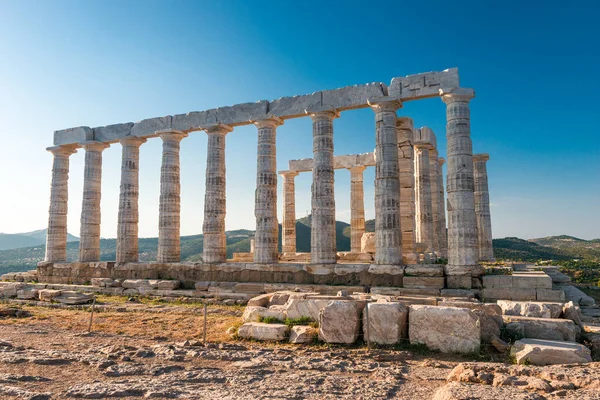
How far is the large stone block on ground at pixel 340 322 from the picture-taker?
36.0 ft

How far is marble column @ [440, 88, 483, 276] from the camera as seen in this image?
59.9ft

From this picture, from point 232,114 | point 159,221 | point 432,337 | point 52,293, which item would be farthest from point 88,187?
point 432,337

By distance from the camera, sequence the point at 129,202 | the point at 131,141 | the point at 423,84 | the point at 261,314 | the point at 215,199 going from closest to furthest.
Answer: the point at 261,314 → the point at 423,84 → the point at 215,199 → the point at 129,202 → the point at 131,141

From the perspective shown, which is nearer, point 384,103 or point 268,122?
point 384,103

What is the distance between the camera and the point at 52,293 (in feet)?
70.0

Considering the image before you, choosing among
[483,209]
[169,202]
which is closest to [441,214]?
[483,209]

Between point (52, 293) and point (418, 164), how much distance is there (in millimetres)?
20632

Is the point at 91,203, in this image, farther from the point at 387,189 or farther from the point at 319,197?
the point at 387,189

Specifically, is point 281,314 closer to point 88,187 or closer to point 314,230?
point 314,230

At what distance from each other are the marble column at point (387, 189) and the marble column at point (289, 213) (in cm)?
1294

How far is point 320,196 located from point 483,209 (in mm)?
12586

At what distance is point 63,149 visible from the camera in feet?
92.3

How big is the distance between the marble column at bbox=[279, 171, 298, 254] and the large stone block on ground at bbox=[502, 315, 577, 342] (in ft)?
71.0

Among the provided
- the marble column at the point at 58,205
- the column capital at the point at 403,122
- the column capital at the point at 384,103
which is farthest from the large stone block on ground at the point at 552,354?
the marble column at the point at 58,205
